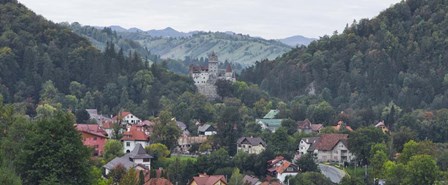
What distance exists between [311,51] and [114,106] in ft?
160

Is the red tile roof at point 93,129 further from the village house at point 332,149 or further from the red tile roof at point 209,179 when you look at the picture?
the village house at point 332,149

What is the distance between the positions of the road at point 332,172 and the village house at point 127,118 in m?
26.2

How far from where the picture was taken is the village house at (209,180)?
64000mm

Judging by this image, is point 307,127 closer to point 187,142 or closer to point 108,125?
point 187,142

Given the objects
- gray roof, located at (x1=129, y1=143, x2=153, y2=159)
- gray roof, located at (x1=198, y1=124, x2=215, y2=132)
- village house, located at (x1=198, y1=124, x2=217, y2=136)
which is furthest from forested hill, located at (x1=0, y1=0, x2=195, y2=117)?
gray roof, located at (x1=129, y1=143, x2=153, y2=159)

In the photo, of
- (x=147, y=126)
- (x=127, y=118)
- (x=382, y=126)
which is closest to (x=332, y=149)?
(x=382, y=126)

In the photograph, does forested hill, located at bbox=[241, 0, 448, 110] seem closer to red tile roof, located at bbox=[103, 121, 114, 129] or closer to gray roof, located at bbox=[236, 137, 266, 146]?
gray roof, located at bbox=[236, 137, 266, 146]

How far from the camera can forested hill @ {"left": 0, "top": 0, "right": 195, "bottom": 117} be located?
10762 centimetres

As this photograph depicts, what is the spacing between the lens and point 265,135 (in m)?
Answer: 86.0

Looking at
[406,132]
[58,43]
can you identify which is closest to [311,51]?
[58,43]

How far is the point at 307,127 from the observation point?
95.9 meters

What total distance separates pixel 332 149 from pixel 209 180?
744 inches

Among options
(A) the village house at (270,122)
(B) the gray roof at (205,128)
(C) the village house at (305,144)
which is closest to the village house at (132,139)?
(B) the gray roof at (205,128)

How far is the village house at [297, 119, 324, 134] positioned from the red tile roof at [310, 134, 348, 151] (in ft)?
32.0
